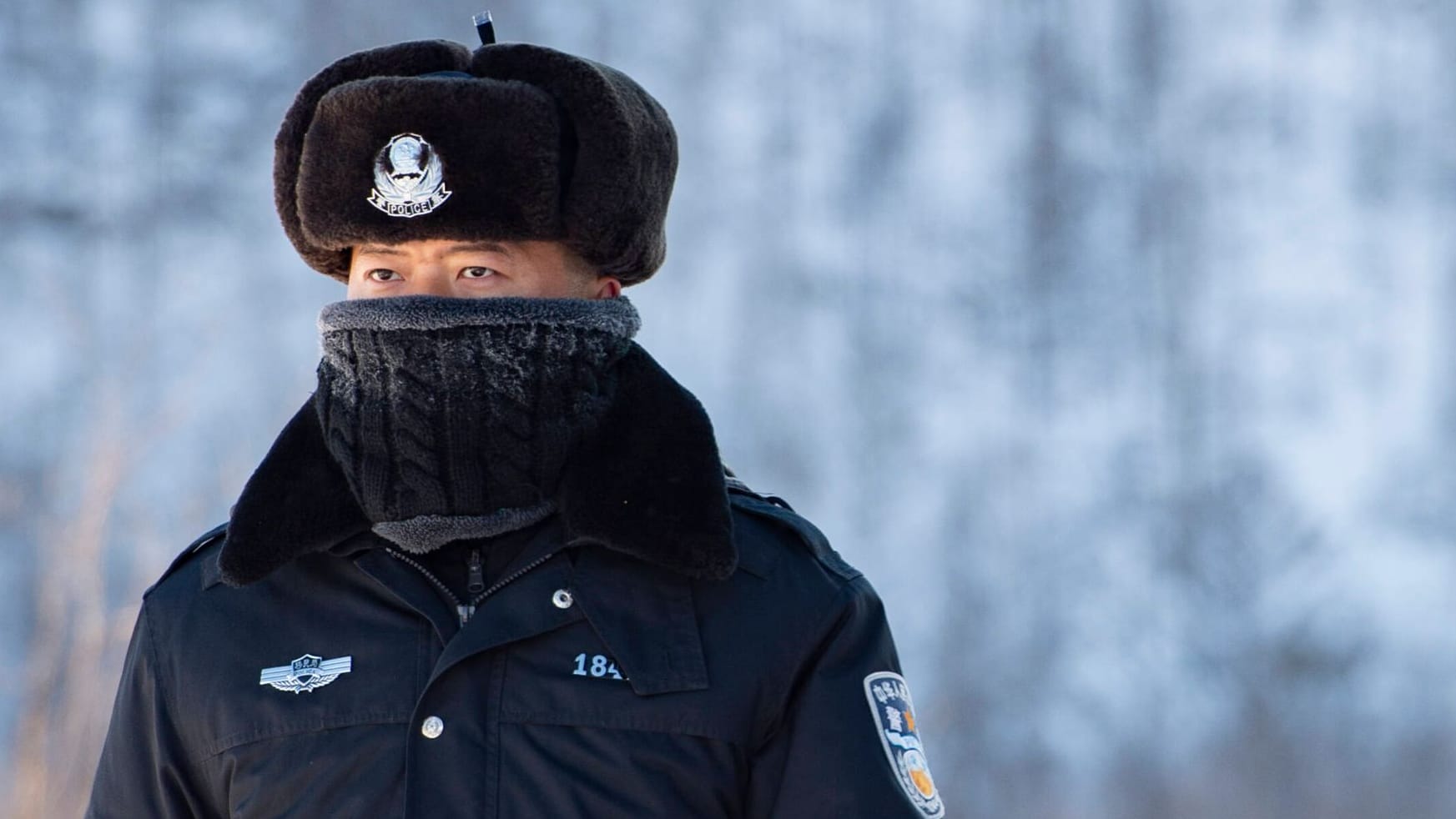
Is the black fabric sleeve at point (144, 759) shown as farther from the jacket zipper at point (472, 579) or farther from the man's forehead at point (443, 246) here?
the man's forehead at point (443, 246)

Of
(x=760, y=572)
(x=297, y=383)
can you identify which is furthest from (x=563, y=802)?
(x=297, y=383)

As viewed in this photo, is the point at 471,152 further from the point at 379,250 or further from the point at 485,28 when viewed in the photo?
the point at 485,28

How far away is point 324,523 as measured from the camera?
2.00 meters

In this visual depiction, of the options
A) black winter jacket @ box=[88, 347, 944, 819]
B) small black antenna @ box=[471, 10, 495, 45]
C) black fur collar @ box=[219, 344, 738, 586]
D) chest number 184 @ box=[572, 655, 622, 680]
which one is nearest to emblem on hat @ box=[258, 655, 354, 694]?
black winter jacket @ box=[88, 347, 944, 819]

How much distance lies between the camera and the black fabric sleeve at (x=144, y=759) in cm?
199

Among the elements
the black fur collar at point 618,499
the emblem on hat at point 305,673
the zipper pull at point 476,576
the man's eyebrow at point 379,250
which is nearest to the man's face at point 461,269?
the man's eyebrow at point 379,250

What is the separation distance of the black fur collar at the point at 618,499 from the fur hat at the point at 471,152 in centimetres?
19

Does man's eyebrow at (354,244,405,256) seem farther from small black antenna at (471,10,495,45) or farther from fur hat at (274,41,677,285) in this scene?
small black antenna at (471,10,495,45)

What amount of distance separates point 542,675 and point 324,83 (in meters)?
0.67

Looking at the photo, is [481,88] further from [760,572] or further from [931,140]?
[931,140]

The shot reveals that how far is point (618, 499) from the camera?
77.7 inches

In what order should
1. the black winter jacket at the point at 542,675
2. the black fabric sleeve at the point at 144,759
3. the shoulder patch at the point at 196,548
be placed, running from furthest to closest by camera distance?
the shoulder patch at the point at 196,548 → the black fabric sleeve at the point at 144,759 → the black winter jacket at the point at 542,675

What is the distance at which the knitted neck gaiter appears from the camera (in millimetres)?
1970

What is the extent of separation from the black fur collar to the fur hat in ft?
0.62
